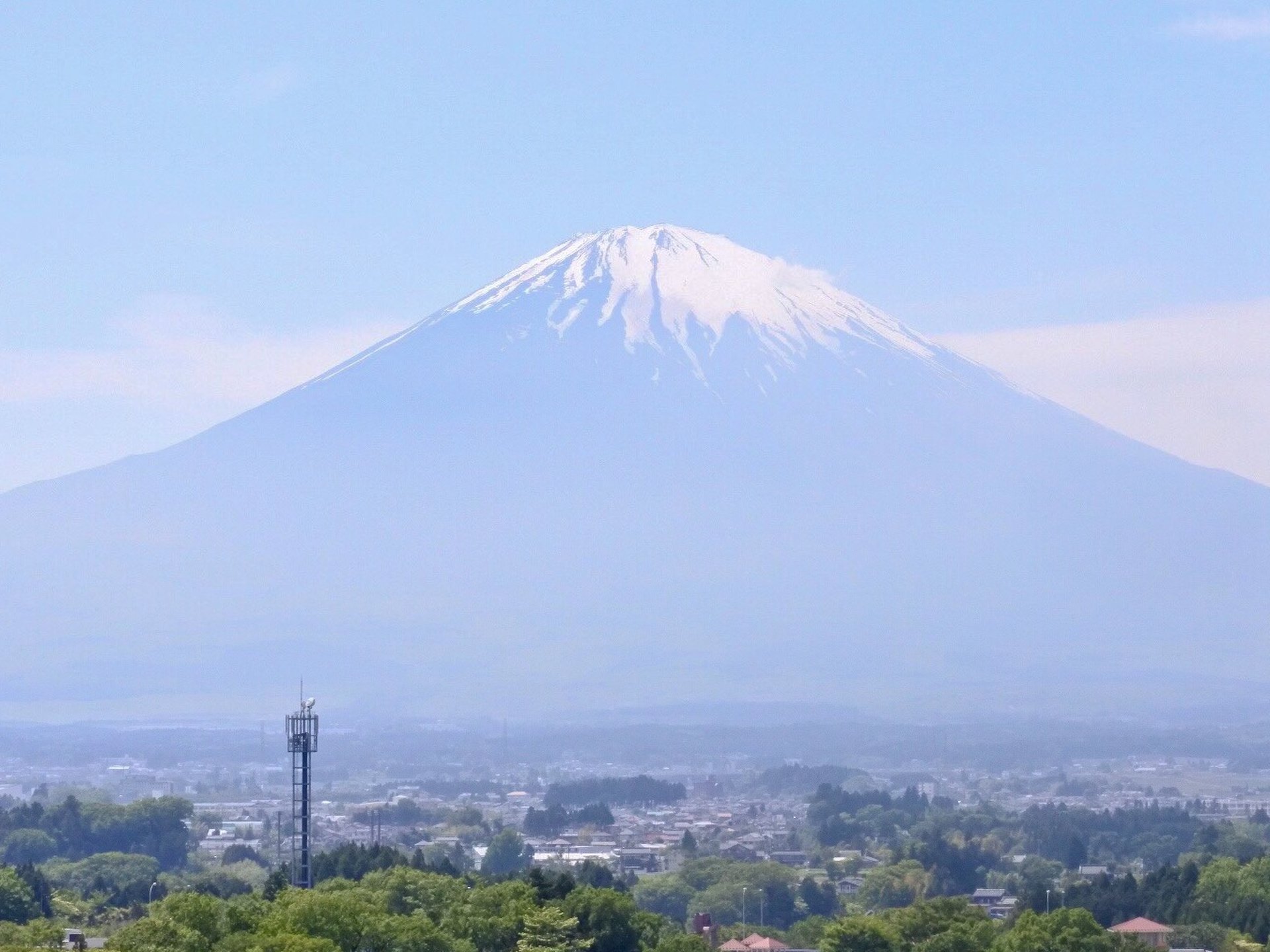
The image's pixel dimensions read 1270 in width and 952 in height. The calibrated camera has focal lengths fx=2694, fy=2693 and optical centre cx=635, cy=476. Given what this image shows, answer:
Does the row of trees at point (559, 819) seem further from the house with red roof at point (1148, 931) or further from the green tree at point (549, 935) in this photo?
the green tree at point (549, 935)

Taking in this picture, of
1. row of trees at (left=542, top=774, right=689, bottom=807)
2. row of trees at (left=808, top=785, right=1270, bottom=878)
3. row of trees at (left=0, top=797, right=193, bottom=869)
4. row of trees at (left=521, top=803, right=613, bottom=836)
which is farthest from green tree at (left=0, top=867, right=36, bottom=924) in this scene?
row of trees at (left=542, top=774, right=689, bottom=807)

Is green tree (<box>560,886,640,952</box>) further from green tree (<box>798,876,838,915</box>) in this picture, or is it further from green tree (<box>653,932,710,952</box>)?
green tree (<box>798,876,838,915</box>)

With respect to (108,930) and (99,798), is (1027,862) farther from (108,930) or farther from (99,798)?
(99,798)

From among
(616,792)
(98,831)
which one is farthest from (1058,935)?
(616,792)

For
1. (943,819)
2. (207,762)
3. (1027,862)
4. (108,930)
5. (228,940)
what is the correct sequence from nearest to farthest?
(228,940), (108,930), (1027,862), (943,819), (207,762)

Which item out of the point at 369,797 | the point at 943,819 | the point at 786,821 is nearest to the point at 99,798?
the point at 369,797

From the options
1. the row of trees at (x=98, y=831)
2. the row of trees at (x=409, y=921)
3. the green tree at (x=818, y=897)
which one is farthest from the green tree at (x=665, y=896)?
the row of trees at (x=98, y=831)

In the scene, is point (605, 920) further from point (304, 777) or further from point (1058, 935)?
point (1058, 935)

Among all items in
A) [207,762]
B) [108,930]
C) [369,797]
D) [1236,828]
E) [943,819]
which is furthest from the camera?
[207,762]

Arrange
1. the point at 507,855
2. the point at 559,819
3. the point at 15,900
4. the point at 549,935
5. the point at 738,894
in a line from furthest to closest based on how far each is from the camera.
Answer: the point at 559,819 < the point at 507,855 < the point at 738,894 < the point at 15,900 < the point at 549,935
